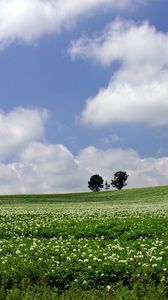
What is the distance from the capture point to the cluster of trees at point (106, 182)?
18175 cm

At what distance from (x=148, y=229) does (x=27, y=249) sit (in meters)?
9.23

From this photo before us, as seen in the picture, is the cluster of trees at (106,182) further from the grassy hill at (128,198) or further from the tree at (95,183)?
the grassy hill at (128,198)

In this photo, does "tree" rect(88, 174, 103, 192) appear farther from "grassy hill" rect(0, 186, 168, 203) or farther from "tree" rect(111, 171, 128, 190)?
"grassy hill" rect(0, 186, 168, 203)

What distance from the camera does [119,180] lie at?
598 feet

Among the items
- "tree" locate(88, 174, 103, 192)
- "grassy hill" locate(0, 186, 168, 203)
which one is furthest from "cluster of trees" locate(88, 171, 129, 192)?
"grassy hill" locate(0, 186, 168, 203)

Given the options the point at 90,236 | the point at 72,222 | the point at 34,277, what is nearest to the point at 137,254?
the point at 34,277

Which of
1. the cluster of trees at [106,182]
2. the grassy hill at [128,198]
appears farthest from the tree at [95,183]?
the grassy hill at [128,198]

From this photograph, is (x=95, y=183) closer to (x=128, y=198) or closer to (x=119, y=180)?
(x=119, y=180)

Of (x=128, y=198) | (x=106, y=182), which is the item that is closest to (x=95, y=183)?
(x=106, y=182)

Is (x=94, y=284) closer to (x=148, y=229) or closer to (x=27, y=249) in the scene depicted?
(x=27, y=249)

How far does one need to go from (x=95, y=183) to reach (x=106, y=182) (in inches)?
177

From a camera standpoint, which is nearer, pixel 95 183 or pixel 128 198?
pixel 128 198

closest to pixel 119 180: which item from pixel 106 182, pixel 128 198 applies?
pixel 106 182

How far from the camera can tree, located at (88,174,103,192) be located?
182 meters
